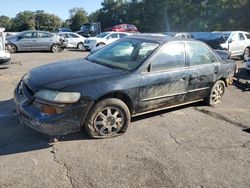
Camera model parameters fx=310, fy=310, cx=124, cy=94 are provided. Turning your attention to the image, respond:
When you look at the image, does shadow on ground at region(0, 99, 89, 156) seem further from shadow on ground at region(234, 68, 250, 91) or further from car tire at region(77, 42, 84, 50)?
car tire at region(77, 42, 84, 50)

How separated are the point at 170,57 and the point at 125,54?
0.82 metres

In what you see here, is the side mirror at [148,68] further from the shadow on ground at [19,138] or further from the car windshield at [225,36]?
the car windshield at [225,36]

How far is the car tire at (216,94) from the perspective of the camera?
664 centimetres

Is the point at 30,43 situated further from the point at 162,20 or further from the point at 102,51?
the point at 162,20

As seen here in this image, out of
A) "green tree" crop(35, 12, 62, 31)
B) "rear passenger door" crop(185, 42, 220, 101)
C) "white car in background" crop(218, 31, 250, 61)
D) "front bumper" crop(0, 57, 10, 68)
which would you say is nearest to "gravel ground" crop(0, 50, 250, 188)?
"rear passenger door" crop(185, 42, 220, 101)

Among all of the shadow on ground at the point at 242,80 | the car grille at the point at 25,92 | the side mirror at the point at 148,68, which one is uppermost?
the side mirror at the point at 148,68

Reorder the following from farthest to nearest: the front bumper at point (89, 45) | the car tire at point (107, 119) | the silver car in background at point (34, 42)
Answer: the front bumper at point (89, 45) → the silver car in background at point (34, 42) → the car tire at point (107, 119)

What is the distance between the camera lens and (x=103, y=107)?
4629 mm

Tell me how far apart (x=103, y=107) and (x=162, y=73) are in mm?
1339

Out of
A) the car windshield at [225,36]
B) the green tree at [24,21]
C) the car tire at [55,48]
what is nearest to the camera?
the car windshield at [225,36]

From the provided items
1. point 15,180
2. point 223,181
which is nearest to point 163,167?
point 223,181

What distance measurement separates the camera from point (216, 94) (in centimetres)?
679

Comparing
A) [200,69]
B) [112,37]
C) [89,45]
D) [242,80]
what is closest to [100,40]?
[89,45]

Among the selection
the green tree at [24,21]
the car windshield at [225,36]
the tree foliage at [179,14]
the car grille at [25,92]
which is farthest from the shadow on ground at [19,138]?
the green tree at [24,21]
